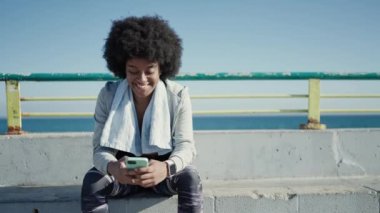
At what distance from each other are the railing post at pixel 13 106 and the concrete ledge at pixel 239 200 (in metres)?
0.56

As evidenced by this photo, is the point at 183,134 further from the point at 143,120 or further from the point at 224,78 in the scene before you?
the point at 224,78

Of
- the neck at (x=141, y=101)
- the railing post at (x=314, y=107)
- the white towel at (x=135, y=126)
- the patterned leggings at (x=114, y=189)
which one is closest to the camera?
the patterned leggings at (x=114, y=189)

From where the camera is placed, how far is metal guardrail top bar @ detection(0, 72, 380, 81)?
9.20 ft

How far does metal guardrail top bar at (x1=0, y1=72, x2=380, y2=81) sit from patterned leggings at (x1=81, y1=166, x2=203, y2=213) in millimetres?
1219

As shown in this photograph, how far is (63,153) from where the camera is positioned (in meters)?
2.79

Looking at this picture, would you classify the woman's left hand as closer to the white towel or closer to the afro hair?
the white towel

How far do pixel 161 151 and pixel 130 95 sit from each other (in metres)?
0.44

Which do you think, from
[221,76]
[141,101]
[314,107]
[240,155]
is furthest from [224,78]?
[141,101]

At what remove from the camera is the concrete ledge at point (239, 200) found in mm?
2180

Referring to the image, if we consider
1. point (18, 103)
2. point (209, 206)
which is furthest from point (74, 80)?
point (209, 206)

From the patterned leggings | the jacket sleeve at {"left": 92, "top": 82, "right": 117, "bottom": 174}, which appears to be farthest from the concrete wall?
the patterned leggings

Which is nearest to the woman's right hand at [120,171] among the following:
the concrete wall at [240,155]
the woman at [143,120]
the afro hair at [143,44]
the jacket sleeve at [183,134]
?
the woman at [143,120]

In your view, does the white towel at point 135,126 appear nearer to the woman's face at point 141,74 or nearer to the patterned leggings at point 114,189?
the woman's face at point 141,74

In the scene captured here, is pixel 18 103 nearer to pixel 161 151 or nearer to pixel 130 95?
pixel 130 95
